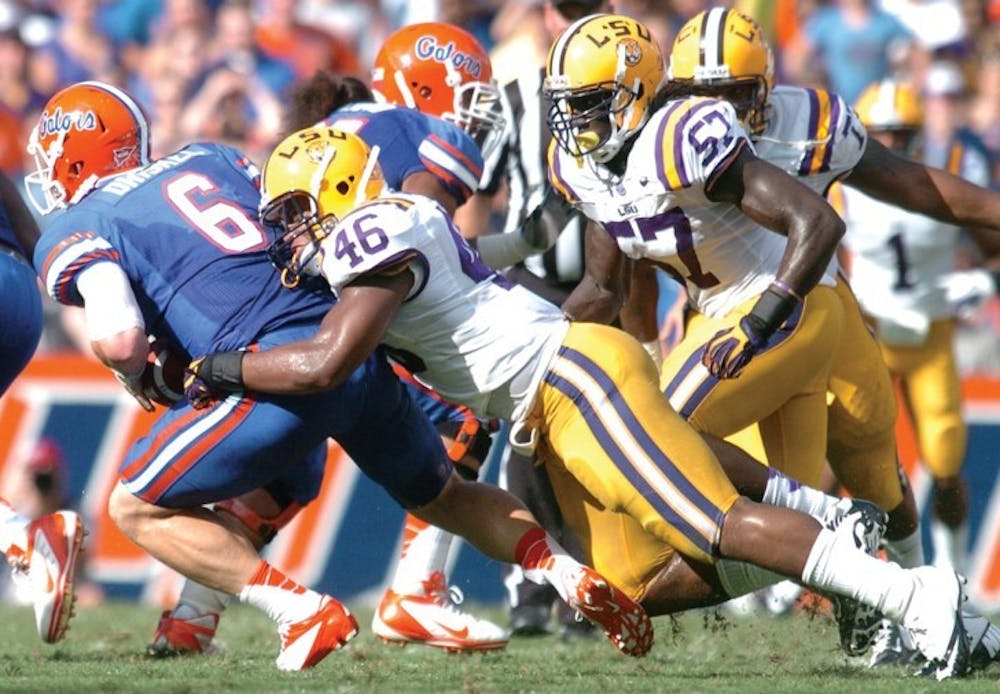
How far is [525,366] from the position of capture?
461 centimetres

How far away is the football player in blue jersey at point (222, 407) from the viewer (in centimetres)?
459

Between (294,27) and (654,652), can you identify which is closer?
(654,652)

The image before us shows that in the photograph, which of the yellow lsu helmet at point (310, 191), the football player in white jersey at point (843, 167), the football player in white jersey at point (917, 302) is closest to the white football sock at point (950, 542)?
the football player in white jersey at point (917, 302)

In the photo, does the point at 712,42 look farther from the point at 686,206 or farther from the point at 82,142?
the point at 82,142

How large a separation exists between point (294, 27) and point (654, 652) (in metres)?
5.90

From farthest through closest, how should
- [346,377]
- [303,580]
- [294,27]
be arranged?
[294,27] → [303,580] → [346,377]

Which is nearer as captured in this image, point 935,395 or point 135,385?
point 135,385

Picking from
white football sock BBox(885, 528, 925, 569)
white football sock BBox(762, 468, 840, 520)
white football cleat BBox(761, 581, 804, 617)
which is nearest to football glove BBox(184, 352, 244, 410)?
white football sock BBox(762, 468, 840, 520)

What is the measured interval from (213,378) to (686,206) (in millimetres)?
1298

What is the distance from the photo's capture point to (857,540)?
183 inches

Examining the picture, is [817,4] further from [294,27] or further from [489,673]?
[489,673]

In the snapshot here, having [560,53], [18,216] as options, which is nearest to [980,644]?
[560,53]

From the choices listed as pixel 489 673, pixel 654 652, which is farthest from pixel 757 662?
pixel 489 673

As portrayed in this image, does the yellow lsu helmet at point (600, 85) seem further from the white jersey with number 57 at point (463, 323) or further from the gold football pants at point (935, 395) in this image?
the gold football pants at point (935, 395)
